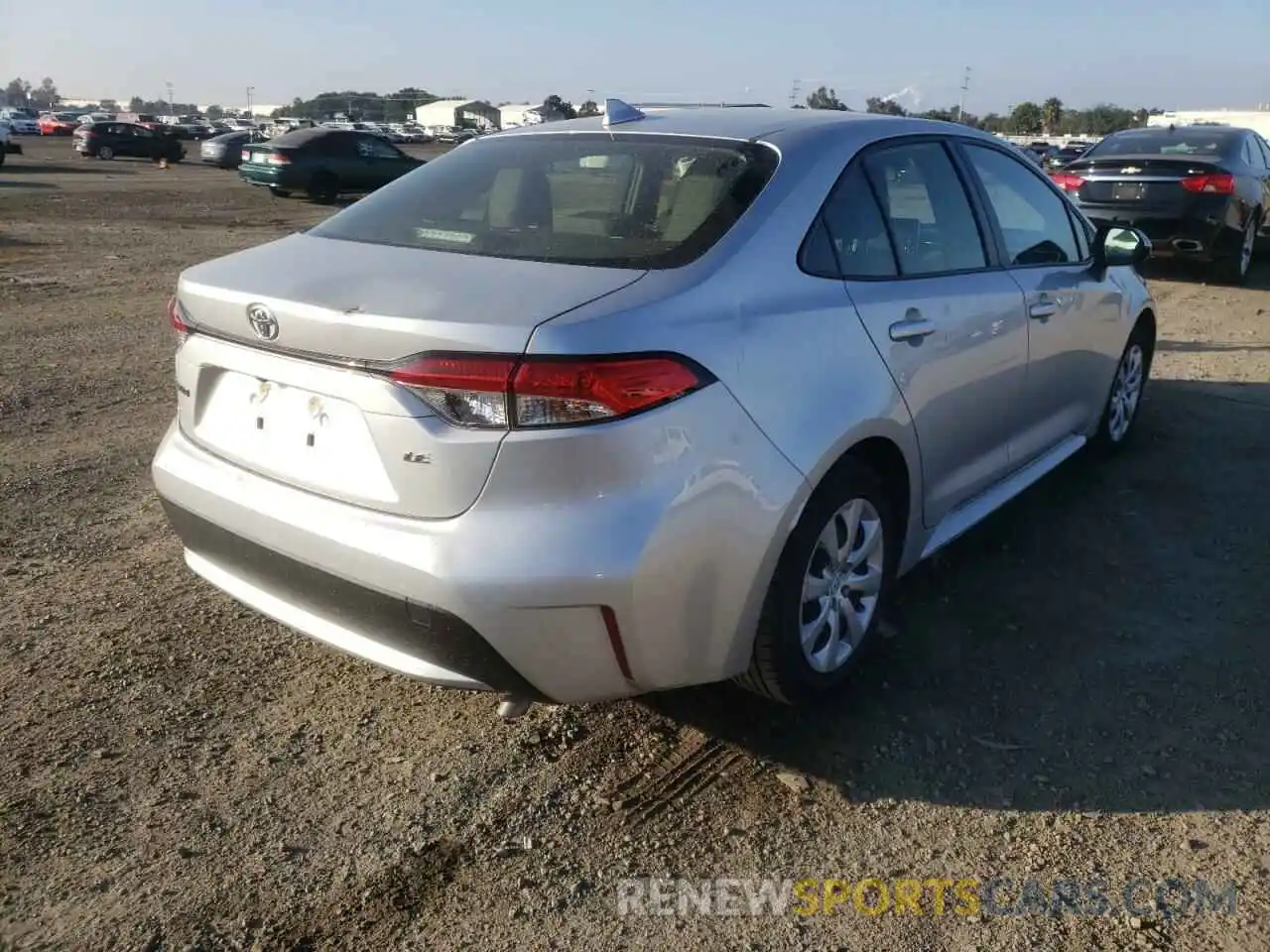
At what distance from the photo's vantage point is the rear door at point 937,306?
321 centimetres

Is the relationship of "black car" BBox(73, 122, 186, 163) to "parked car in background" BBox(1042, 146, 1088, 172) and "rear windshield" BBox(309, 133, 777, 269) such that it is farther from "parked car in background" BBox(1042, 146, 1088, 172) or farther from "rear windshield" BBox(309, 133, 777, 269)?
"rear windshield" BBox(309, 133, 777, 269)

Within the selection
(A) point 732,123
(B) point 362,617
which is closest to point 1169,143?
(A) point 732,123

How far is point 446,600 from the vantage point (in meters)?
2.42

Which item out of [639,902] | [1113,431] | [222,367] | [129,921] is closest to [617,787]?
[639,902]

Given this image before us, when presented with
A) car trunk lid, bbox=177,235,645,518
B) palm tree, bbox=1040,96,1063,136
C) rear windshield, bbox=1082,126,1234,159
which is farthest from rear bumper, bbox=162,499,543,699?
palm tree, bbox=1040,96,1063,136

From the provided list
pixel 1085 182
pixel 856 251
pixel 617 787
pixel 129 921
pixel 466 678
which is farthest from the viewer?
pixel 1085 182

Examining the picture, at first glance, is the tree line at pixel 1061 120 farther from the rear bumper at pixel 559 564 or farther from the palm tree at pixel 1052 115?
the rear bumper at pixel 559 564

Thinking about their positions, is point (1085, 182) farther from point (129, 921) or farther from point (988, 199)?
point (129, 921)

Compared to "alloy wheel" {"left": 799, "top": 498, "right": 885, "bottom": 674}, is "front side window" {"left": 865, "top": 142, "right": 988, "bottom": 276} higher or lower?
higher

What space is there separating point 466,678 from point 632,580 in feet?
1.53

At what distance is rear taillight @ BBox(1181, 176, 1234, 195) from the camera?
10.1 m

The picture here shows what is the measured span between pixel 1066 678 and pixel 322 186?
68.7ft

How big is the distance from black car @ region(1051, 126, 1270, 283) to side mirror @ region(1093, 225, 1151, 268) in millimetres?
5575

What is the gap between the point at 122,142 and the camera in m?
38.2
